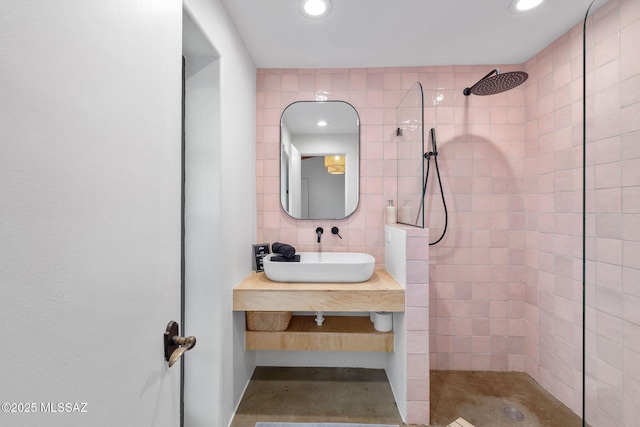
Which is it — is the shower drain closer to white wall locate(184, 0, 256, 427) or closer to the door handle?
white wall locate(184, 0, 256, 427)

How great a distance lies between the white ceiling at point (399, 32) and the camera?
1623 millimetres

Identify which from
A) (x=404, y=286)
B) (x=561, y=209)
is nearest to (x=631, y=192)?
(x=404, y=286)

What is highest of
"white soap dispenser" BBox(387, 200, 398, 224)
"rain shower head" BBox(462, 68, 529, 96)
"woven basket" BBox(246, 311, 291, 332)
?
"rain shower head" BBox(462, 68, 529, 96)

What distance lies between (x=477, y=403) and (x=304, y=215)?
68.4 inches

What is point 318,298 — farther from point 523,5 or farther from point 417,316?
point 523,5

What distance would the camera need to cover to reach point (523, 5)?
1.61 m

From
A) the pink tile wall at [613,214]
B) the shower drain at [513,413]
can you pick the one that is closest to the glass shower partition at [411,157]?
the pink tile wall at [613,214]

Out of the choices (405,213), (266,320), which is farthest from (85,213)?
(405,213)

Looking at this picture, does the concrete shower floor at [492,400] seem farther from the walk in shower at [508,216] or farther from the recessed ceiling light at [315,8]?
the recessed ceiling light at [315,8]

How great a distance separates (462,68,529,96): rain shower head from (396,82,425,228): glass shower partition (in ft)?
1.40

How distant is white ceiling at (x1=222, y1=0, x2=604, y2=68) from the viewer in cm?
162

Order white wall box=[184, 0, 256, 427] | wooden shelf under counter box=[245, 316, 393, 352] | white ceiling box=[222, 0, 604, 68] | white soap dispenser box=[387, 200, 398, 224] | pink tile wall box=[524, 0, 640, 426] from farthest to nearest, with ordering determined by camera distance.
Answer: white soap dispenser box=[387, 200, 398, 224] → wooden shelf under counter box=[245, 316, 393, 352] → white ceiling box=[222, 0, 604, 68] → white wall box=[184, 0, 256, 427] → pink tile wall box=[524, 0, 640, 426]

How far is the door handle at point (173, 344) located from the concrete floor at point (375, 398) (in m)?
1.13

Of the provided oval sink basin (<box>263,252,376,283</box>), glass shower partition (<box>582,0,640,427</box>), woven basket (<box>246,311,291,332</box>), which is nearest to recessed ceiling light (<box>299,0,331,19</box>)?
glass shower partition (<box>582,0,640,427</box>)
